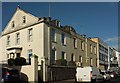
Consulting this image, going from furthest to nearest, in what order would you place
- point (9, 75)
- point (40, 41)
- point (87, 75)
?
point (40, 41)
point (87, 75)
point (9, 75)

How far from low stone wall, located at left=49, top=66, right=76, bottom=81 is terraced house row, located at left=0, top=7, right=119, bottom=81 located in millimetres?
868

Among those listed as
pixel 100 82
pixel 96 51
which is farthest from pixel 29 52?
pixel 96 51

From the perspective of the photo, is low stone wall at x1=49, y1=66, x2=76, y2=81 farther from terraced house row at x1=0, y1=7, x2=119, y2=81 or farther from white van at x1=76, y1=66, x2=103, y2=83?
white van at x1=76, y1=66, x2=103, y2=83

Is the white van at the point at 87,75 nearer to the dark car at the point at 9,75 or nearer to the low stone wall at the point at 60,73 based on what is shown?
the low stone wall at the point at 60,73

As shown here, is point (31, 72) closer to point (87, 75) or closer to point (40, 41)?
point (87, 75)

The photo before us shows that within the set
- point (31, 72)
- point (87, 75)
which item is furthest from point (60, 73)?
point (31, 72)

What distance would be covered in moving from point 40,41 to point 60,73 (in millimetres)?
4486

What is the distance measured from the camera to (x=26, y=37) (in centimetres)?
3077

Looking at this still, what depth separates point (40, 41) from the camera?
93.3 ft

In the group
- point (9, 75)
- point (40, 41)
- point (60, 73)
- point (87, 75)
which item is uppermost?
point (40, 41)

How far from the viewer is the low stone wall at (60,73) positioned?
84.3ft

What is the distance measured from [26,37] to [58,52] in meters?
4.60

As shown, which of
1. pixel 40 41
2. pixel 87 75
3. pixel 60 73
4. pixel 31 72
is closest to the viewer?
pixel 31 72

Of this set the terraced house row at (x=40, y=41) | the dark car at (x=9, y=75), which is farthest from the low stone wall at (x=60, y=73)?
the dark car at (x=9, y=75)
